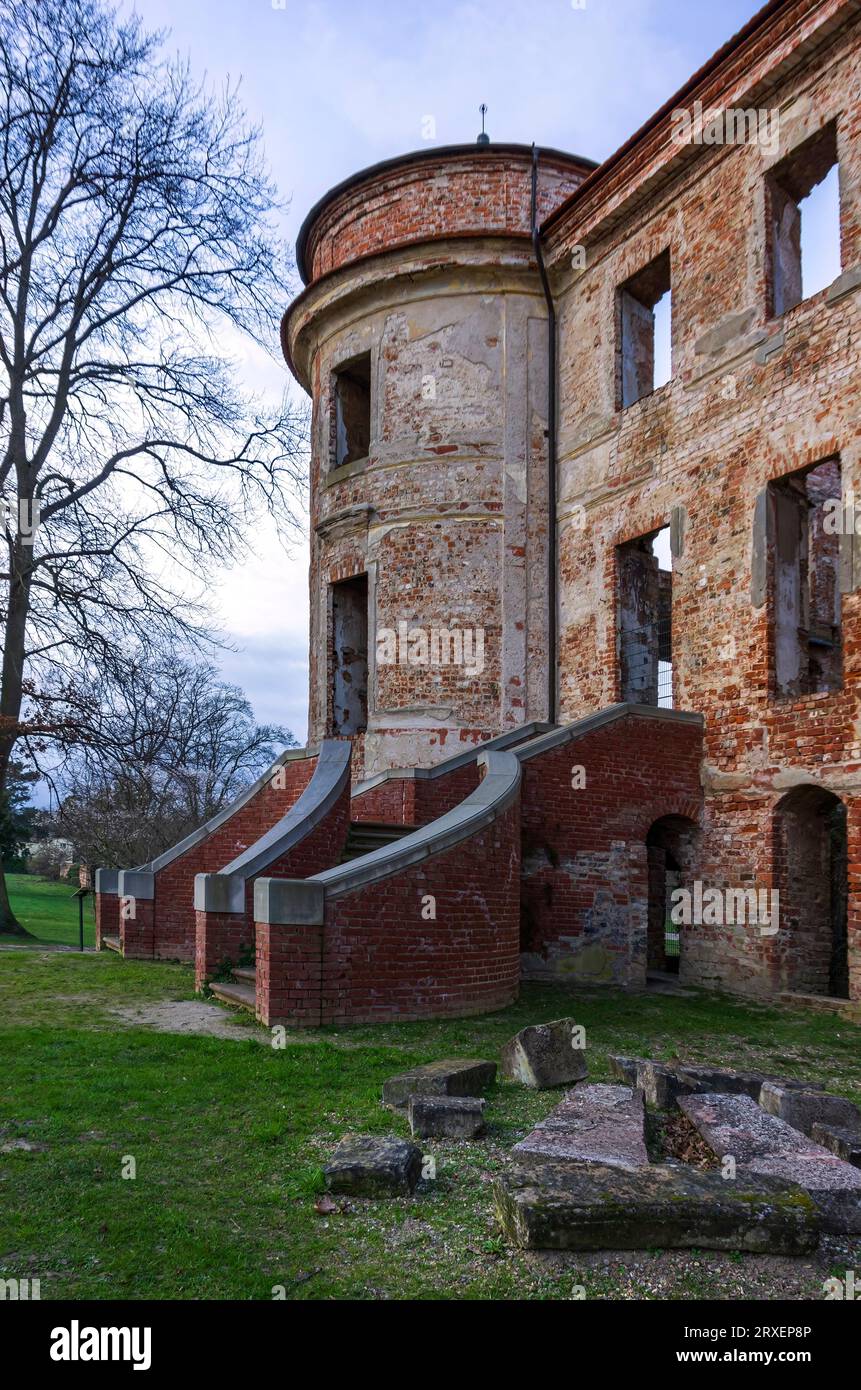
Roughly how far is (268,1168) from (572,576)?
10792mm

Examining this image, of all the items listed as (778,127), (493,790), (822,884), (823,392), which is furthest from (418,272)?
(822,884)

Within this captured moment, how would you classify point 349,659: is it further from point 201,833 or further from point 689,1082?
point 689,1082

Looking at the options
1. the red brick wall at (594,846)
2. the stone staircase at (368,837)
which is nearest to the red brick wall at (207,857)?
the stone staircase at (368,837)

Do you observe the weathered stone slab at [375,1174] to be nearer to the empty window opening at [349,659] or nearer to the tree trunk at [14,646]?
the empty window opening at [349,659]

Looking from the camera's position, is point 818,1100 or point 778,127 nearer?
point 818,1100

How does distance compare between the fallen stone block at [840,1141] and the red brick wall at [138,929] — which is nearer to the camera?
the fallen stone block at [840,1141]

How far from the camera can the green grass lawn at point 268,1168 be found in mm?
3406

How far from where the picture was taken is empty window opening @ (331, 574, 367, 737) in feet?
52.3

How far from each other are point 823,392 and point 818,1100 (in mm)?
7674

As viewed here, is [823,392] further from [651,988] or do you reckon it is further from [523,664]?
[651,988]

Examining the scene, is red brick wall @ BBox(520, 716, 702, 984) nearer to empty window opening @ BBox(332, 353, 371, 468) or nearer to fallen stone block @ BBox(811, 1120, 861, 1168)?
fallen stone block @ BBox(811, 1120, 861, 1168)

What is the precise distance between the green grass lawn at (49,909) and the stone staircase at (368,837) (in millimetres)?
8863
